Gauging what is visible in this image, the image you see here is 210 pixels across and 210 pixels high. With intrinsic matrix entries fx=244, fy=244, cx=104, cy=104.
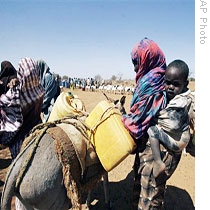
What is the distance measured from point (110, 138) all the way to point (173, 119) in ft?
1.87

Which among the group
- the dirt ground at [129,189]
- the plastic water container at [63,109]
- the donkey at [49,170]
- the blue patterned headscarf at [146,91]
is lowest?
the dirt ground at [129,189]

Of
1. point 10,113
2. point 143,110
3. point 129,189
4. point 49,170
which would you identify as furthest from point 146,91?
point 129,189

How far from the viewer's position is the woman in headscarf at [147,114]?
2135 mm

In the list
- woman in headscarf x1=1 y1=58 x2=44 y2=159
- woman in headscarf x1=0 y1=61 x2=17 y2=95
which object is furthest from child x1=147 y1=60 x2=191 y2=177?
woman in headscarf x1=0 y1=61 x2=17 y2=95

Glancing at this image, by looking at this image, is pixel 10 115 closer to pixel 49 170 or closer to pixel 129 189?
pixel 49 170

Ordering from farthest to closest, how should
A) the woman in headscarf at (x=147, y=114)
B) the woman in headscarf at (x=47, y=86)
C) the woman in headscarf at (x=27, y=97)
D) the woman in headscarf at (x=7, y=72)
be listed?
the woman in headscarf at (x=47, y=86)
the woman in headscarf at (x=7, y=72)
the woman in headscarf at (x=27, y=97)
the woman in headscarf at (x=147, y=114)

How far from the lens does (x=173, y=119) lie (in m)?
2.09

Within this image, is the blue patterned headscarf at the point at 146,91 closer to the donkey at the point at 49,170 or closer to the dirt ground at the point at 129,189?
the donkey at the point at 49,170

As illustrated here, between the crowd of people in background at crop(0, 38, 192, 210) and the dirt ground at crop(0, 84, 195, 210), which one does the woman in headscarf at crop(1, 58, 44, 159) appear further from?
the dirt ground at crop(0, 84, 195, 210)

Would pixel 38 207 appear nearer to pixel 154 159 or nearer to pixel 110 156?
pixel 110 156

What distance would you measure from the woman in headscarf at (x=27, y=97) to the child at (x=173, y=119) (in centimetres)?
139

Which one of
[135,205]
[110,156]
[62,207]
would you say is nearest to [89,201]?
[135,205]

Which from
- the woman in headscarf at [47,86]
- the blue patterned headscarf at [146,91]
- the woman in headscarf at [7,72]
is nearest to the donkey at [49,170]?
the blue patterned headscarf at [146,91]

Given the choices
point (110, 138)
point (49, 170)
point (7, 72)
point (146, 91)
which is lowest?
point (49, 170)
